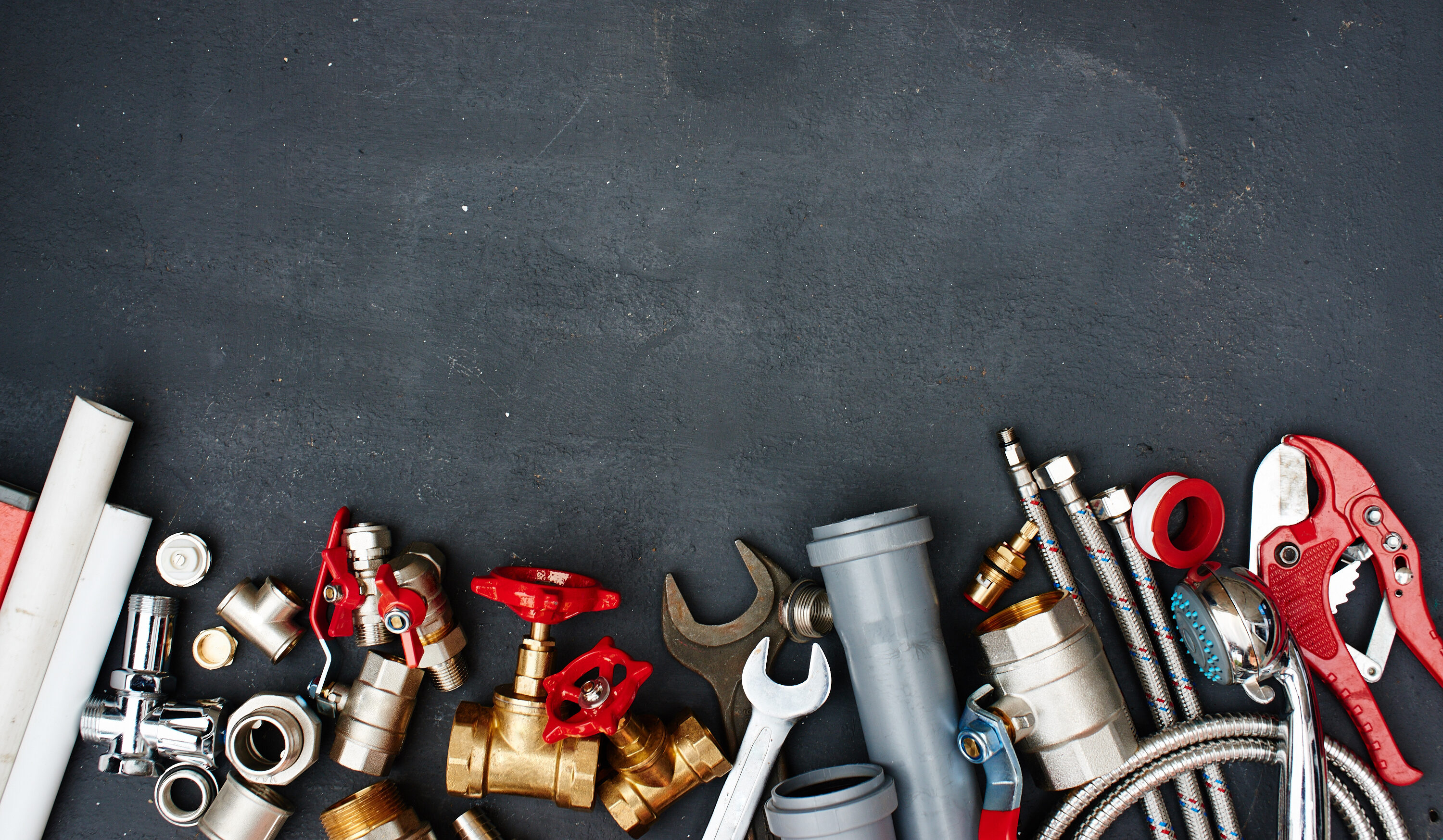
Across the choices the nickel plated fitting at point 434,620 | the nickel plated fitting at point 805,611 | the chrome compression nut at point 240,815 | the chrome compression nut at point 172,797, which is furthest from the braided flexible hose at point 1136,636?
the chrome compression nut at point 172,797

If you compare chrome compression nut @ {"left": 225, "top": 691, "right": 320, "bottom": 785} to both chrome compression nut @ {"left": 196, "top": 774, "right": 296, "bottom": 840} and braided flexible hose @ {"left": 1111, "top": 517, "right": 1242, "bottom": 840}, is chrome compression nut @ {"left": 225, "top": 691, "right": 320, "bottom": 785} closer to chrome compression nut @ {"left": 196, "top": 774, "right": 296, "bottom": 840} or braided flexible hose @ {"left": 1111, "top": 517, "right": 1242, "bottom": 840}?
chrome compression nut @ {"left": 196, "top": 774, "right": 296, "bottom": 840}

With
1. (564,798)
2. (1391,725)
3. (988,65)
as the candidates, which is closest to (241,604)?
(564,798)

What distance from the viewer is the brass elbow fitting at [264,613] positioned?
1.34 metres

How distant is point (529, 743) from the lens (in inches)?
50.3

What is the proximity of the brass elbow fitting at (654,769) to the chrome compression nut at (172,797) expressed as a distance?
0.70 m

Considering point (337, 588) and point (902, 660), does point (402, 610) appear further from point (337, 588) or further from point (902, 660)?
point (902, 660)

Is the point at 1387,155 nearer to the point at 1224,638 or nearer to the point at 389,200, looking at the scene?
the point at 1224,638

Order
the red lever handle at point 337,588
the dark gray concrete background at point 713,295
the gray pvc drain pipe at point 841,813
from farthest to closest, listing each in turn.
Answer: the dark gray concrete background at point 713,295, the red lever handle at point 337,588, the gray pvc drain pipe at point 841,813

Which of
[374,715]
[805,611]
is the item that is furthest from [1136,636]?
[374,715]

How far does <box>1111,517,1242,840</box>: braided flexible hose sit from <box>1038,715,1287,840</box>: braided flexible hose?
1.4 inches

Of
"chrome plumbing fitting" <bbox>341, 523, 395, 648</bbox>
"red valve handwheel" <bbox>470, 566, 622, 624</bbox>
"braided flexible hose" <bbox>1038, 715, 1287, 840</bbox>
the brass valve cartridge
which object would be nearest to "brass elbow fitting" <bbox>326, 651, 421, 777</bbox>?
"chrome plumbing fitting" <bbox>341, 523, 395, 648</bbox>

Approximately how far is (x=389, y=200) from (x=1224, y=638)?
1607 mm

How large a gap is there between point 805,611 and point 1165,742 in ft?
2.08

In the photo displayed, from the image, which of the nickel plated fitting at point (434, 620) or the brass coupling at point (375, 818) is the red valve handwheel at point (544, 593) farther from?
the brass coupling at point (375, 818)
